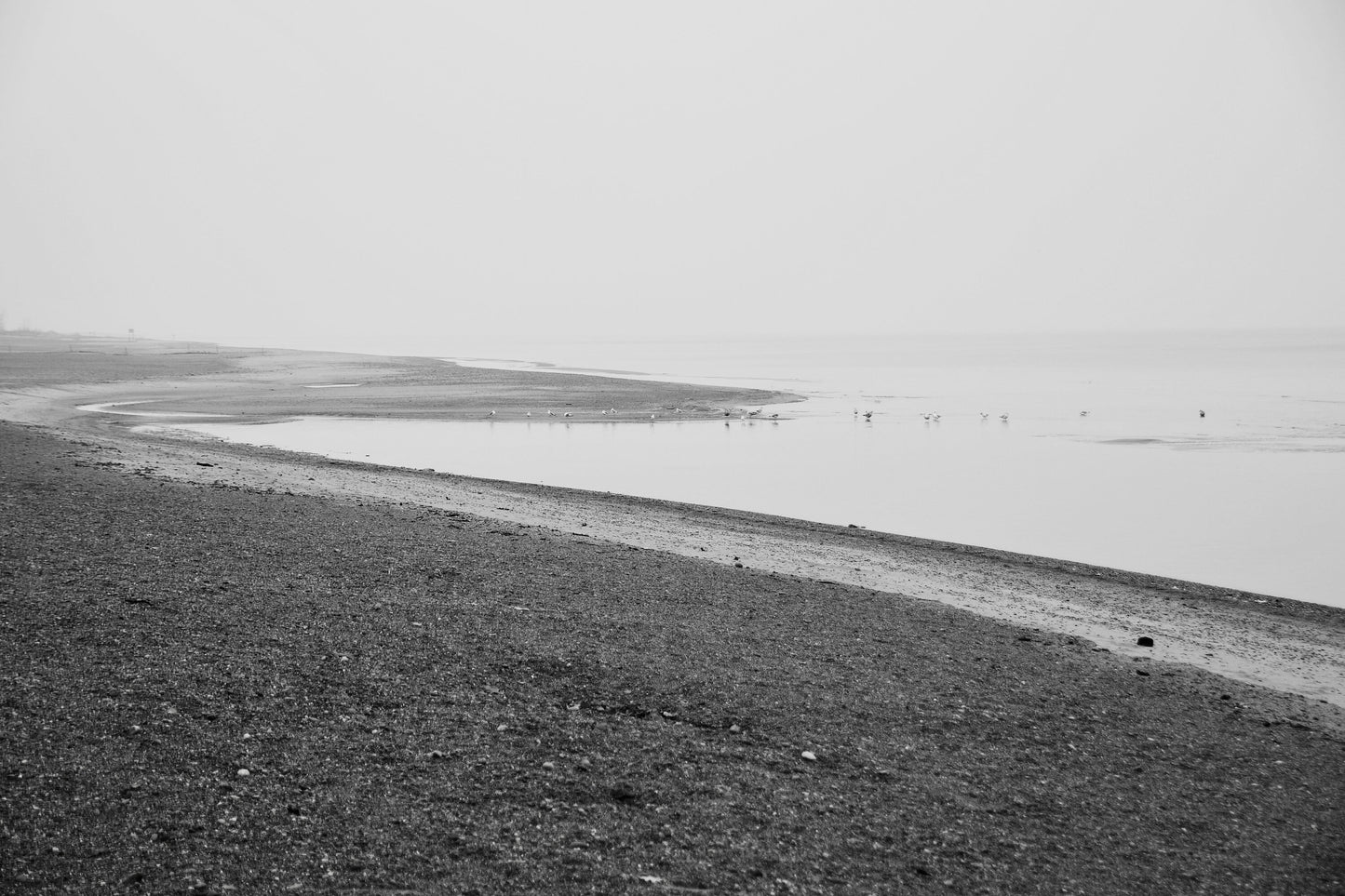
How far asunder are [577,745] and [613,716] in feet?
2.70

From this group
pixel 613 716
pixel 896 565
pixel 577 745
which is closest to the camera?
pixel 577 745

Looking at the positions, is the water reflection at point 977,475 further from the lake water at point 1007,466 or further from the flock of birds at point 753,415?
the flock of birds at point 753,415

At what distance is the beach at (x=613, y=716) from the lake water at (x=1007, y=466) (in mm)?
6471

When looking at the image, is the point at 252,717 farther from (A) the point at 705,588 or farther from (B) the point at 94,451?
(B) the point at 94,451

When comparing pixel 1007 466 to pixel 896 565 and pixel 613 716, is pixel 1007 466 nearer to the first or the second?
pixel 896 565

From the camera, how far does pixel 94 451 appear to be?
2481 centimetres

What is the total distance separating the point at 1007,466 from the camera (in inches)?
1454

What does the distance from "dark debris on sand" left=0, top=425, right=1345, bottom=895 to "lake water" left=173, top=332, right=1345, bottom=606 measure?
11.5m

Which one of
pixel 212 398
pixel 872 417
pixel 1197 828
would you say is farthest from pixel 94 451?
pixel 872 417

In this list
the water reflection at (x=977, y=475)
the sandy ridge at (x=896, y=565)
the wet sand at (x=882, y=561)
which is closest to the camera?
the sandy ridge at (x=896, y=565)

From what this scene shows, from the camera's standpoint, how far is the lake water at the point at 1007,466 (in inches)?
954

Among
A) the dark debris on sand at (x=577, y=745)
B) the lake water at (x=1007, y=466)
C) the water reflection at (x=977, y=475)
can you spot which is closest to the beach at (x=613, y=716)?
the dark debris on sand at (x=577, y=745)

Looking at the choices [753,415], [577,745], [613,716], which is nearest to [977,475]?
[753,415]

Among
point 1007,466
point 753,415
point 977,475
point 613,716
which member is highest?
point 753,415
